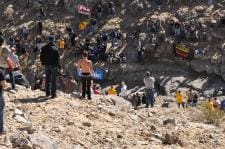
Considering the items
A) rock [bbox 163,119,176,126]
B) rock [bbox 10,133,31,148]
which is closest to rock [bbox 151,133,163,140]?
rock [bbox 163,119,176,126]

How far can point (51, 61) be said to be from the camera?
14484 mm

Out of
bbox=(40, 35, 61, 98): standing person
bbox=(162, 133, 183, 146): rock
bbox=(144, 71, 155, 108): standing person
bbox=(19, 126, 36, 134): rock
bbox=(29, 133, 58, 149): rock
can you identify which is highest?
bbox=(40, 35, 61, 98): standing person

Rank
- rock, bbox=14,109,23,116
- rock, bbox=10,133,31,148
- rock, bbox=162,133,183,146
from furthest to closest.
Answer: rock, bbox=162,133,183,146
rock, bbox=14,109,23,116
rock, bbox=10,133,31,148

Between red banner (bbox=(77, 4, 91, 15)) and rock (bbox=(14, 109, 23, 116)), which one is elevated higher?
red banner (bbox=(77, 4, 91, 15))

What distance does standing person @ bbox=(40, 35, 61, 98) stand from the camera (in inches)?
568

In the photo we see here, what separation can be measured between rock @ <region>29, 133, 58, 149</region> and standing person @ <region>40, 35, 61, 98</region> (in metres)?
3.18

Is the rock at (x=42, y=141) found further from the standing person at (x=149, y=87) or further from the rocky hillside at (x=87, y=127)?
the standing person at (x=149, y=87)

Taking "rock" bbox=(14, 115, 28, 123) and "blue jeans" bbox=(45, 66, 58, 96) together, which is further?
"blue jeans" bbox=(45, 66, 58, 96)

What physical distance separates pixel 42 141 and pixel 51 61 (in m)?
3.52

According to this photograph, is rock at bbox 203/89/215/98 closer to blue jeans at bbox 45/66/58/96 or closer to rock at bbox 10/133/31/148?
blue jeans at bbox 45/66/58/96

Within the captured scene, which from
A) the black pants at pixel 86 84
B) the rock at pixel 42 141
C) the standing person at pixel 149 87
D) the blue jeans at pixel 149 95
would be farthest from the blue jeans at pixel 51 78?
the blue jeans at pixel 149 95

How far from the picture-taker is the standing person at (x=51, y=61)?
47.4 feet

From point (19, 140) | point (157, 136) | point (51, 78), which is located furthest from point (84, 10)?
point (19, 140)

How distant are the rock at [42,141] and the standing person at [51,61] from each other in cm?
318
